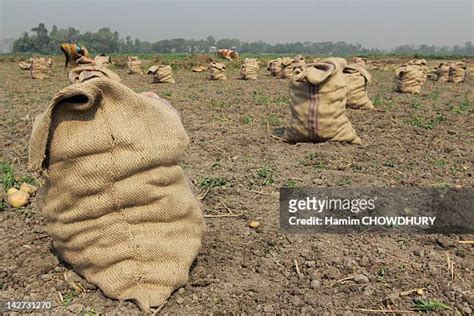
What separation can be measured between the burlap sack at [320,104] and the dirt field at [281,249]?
17cm

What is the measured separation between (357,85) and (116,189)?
6648mm

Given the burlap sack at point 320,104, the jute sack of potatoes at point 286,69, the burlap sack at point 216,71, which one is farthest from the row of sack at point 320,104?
the jute sack of potatoes at point 286,69

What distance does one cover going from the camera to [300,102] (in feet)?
17.0

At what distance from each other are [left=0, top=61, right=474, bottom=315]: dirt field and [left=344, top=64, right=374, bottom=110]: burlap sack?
227cm

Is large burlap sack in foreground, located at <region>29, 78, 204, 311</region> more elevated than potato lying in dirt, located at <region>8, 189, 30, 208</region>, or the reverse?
large burlap sack in foreground, located at <region>29, 78, 204, 311</region>

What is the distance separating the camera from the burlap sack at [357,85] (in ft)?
25.1

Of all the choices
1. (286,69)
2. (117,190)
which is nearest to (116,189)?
(117,190)

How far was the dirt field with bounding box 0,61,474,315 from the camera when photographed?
7.65ft

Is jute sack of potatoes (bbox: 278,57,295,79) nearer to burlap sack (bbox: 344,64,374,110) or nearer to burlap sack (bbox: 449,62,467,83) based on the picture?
burlap sack (bbox: 449,62,467,83)

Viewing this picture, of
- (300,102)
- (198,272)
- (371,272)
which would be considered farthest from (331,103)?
(198,272)

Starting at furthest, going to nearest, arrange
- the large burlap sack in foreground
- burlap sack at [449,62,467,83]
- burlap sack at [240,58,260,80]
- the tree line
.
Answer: the tree line, burlap sack at [240,58,260,80], burlap sack at [449,62,467,83], the large burlap sack in foreground

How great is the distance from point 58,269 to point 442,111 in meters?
7.67

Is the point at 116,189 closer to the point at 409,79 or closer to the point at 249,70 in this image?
the point at 409,79

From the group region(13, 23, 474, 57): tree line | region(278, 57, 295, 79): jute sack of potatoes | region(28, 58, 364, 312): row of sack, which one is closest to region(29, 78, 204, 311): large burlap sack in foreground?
region(28, 58, 364, 312): row of sack
